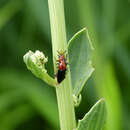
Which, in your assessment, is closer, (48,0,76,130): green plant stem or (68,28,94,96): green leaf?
(48,0,76,130): green plant stem

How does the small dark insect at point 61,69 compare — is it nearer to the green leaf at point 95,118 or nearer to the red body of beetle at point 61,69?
the red body of beetle at point 61,69

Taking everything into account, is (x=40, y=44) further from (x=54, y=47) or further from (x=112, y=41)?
(x=54, y=47)

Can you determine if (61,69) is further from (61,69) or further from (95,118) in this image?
(95,118)

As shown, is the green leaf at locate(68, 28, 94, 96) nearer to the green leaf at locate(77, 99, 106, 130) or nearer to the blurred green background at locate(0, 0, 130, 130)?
the green leaf at locate(77, 99, 106, 130)

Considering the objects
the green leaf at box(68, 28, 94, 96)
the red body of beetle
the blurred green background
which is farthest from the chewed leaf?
the blurred green background

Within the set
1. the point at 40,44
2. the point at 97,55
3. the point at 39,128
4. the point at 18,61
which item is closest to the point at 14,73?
the point at 18,61

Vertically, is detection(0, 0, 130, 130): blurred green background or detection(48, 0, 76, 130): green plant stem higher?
detection(48, 0, 76, 130): green plant stem

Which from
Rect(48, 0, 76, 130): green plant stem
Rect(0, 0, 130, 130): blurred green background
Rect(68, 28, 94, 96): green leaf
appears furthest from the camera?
Rect(0, 0, 130, 130): blurred green background
